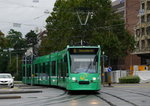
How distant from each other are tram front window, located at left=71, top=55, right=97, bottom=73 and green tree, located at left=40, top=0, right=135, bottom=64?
29.9 m

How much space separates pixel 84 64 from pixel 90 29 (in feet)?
115

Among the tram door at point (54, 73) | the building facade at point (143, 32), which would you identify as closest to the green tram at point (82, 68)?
the tram door at point (54, 73)

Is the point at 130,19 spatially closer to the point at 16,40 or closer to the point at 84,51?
the point at 16,40

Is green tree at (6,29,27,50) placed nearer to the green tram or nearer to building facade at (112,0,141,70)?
building facade at (112,0,141,70)

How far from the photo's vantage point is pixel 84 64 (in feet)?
84.5

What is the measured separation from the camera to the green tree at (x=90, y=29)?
59.1 metres

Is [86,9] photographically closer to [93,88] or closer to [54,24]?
[54,24]

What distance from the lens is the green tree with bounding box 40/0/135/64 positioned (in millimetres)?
59125

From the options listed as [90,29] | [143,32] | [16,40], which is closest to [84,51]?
[90,29]

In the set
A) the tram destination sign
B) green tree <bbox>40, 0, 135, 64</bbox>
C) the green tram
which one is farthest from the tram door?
green tree <bbox>40, 0, 135, 64</bbox>

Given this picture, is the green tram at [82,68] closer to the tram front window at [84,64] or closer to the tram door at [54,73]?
the tram front window at [84,64]

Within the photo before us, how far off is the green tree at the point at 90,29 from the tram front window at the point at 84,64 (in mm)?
29870

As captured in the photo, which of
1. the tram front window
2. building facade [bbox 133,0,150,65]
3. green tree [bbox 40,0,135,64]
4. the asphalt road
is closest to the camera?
the asphalt road

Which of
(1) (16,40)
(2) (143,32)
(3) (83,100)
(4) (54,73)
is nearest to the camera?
(3) (83,100)
